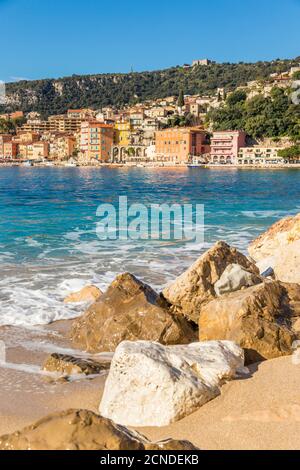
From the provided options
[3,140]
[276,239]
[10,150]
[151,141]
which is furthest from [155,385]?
[3,140]

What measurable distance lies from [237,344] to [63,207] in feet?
65.7

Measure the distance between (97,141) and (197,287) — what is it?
113m

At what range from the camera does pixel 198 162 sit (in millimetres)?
102938

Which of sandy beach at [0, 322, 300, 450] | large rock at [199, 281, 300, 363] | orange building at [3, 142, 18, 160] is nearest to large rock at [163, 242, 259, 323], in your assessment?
large rock at [199, 281, 300, 363]

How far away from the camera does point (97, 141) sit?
11650cm

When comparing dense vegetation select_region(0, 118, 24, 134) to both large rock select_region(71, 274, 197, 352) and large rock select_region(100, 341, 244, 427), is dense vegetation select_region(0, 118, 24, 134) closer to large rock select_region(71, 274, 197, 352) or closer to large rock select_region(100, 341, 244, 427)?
large rock select_region(71, 274, 197, 352)

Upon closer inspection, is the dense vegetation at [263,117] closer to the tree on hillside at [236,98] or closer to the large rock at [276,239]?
the tree on hillside at [236,98]

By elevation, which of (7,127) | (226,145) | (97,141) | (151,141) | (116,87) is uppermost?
(116,87)

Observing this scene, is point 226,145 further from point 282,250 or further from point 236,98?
point 282,250

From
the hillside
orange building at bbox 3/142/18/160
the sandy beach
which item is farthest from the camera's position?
the hillside

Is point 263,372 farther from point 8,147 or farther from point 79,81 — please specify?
point 79,81

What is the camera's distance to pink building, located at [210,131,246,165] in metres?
102

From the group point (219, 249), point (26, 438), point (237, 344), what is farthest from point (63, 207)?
point (26, 438)

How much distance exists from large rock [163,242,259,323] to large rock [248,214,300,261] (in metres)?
2.20
